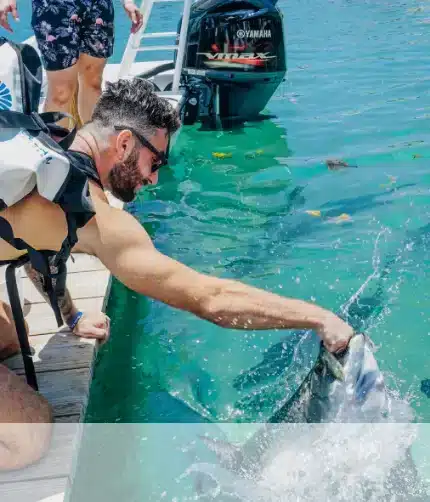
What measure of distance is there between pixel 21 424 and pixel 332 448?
121 cm

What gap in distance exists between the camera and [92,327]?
343 centimetres

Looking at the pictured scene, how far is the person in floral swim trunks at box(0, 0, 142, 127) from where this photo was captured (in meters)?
4.76

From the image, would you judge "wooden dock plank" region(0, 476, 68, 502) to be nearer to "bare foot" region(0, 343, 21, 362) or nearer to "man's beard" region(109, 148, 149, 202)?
"bare foot" region(0, 343, 21, 362)

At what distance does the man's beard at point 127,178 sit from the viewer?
279cm

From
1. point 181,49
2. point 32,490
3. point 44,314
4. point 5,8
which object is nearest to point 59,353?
point 44,314

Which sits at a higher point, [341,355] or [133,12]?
[133,12]

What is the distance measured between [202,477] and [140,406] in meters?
0.65

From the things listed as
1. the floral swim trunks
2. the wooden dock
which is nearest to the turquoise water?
the wooden dock

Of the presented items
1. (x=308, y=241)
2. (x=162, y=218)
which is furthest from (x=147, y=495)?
(x=162, y=218)

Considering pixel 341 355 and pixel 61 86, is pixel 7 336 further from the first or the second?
pixel 61 86

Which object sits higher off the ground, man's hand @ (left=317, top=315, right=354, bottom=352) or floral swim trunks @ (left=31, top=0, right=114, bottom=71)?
floral swim trunks @ (left=31, top=0, right=114, bottom=71)

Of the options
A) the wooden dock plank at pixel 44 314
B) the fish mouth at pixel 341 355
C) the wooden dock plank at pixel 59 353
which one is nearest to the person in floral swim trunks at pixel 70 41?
the wooden dock plank at pixel 44 314

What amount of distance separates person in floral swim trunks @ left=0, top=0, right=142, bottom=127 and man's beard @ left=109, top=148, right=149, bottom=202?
2278mm

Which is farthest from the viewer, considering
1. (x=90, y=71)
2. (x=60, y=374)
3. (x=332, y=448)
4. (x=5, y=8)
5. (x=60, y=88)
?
(x=90, y=71)
